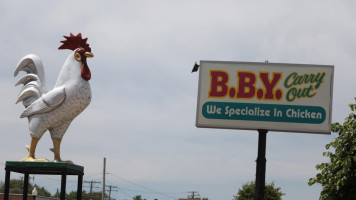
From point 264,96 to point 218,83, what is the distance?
118cm

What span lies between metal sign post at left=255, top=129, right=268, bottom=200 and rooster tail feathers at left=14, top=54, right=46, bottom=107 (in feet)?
24.7

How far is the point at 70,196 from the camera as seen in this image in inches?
4503

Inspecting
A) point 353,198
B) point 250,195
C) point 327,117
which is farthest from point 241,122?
point 250,195

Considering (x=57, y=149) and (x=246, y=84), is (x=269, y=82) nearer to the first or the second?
(x=246, y=84)

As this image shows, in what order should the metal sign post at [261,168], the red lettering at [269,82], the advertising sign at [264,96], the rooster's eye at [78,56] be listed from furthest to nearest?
the rooster's eye at [78,56] → the red lettering at [269,82] → the advertising sign at [264,96] → the metal sign post at [261,168]

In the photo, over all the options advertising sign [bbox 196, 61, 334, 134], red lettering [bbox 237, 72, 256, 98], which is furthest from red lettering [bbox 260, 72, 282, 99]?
red lettering [bbox 237, 72, 256, 98]

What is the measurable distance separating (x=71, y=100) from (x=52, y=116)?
77 cm

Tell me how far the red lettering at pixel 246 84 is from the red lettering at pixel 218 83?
0.34m

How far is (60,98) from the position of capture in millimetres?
18750

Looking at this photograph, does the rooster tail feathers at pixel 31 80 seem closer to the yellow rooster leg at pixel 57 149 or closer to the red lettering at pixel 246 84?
the yellow rooster leg at pixel 57 149

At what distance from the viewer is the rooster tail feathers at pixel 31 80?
63.3ft

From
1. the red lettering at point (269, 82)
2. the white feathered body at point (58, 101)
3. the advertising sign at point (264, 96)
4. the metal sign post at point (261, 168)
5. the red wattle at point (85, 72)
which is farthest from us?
the red wattle at point (85, 72)

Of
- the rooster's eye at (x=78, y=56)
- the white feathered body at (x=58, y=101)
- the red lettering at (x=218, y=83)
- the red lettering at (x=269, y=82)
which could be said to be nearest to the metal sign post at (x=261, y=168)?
the red lettering at (x=269, y=82)

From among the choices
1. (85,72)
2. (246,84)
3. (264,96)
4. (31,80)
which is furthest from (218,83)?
(31,80)
